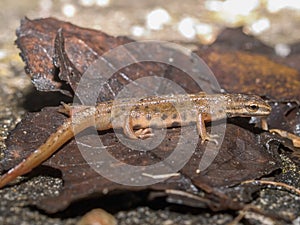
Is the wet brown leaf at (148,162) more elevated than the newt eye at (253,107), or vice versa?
the newt eye at (253,107)

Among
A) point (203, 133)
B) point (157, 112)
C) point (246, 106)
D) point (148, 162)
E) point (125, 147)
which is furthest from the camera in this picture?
point (246, 106)

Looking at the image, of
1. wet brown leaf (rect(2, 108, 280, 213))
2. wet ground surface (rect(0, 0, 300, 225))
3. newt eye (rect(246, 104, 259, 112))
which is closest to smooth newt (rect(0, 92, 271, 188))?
newt eye (rect(246, 104, 259, 112))

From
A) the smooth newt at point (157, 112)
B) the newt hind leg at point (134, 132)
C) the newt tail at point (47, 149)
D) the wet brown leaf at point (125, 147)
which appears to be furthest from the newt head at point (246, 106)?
the newt tail at point (47, 149)

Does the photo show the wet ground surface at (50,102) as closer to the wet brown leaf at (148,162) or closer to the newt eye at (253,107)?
the wet brown leaf at (148,162)

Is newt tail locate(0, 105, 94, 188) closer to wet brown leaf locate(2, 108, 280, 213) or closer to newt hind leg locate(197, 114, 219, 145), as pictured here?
wet brown leaf locate(2, 108, 280, 213)

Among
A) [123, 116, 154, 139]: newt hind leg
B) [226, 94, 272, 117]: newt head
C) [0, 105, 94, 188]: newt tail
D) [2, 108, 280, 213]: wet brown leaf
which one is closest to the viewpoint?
[2, 108, 280, 213]: wet brown leaf

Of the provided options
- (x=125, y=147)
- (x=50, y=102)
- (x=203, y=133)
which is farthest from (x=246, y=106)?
(x=50, y=102)

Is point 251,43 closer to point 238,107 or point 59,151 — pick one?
point 238,107

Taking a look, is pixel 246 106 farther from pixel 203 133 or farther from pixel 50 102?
pixel 50 102
